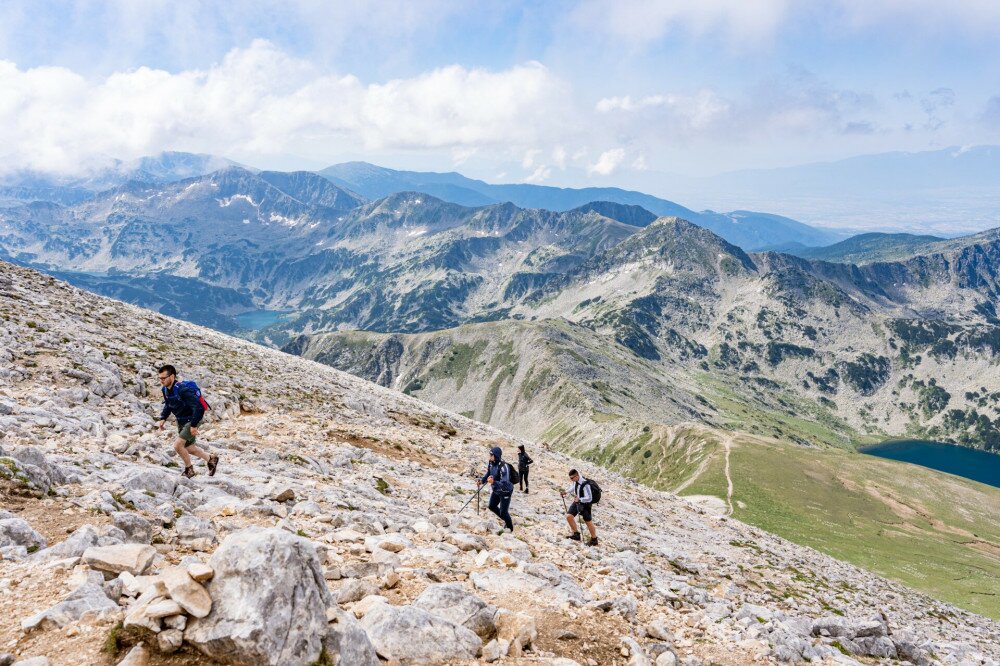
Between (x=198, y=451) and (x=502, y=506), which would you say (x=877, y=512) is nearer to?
(x=502, y=506)

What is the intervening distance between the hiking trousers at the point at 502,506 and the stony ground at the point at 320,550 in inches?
29.1

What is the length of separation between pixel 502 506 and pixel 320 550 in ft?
36.9

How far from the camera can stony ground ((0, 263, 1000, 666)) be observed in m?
8.97

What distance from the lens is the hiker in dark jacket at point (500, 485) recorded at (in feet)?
76.7

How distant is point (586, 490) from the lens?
2384 cm

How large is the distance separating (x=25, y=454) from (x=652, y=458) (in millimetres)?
171597

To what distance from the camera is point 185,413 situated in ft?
60.7

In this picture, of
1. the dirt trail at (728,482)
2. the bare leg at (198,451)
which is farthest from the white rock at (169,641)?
the dirt trail at (728,482)

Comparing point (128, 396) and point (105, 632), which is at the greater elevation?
point (105, 632)

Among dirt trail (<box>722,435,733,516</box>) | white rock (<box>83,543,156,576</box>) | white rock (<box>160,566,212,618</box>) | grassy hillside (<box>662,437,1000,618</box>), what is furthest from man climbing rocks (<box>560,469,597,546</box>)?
dirt trail (<box>722,435,733,516</box>)

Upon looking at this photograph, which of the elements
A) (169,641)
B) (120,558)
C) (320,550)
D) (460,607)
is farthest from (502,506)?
(169,641)

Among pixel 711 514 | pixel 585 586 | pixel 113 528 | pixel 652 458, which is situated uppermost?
pixel 113 528

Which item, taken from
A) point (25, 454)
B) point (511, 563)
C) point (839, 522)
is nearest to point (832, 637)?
point (511, 563)

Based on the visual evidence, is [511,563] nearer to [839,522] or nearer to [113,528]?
[113,528]
